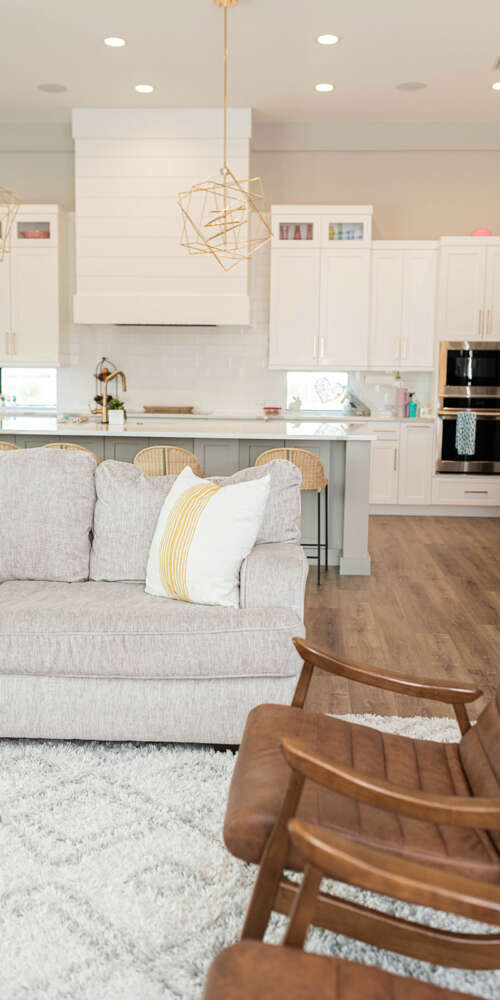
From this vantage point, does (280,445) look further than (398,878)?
Yes

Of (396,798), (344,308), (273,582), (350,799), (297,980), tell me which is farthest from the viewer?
(344,308)

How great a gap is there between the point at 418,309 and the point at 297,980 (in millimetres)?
6695

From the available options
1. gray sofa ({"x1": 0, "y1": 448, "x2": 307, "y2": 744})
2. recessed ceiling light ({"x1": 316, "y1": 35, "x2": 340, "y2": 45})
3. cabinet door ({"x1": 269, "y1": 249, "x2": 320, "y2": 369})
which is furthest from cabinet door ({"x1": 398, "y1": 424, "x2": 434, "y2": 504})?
gray sofa ({"x1": 0, "y1": 448, "x2": 307, "y2": 744})

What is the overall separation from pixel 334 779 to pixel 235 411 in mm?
6440

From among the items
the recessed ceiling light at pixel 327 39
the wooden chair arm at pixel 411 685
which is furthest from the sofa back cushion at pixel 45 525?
the recessed ceiling light at pixel 327 39

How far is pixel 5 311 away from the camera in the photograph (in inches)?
294

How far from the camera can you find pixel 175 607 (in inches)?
111

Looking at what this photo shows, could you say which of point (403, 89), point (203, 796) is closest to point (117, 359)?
point (403, 89)

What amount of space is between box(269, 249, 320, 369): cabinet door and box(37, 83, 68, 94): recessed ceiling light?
83.4 inches

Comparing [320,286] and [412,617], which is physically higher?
[320,286]

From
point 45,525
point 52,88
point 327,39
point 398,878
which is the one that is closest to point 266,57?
point 327,39

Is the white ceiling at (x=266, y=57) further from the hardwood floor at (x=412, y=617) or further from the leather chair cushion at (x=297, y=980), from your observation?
the leather chair cushion at (x=297, y=980)

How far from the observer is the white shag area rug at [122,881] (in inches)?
68.2

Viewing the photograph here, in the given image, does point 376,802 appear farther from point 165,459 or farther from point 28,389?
point 28,389
